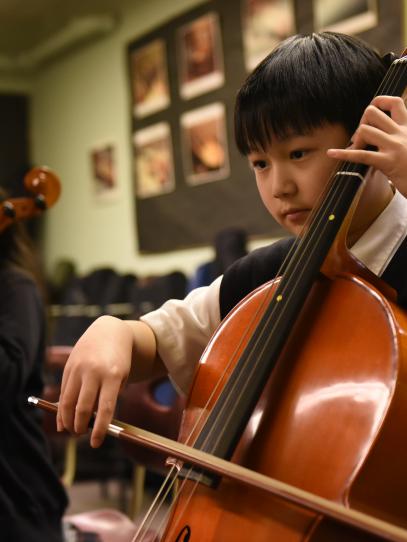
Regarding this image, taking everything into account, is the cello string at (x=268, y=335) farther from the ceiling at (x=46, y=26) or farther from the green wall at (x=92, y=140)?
the ceiling at (x=46, y=26)

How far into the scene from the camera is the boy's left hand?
24.9 inches

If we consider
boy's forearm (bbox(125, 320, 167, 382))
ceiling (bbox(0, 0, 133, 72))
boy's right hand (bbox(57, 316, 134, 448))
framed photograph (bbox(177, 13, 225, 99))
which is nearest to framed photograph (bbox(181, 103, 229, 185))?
framed photograph (bbox(177, 13, 225, 99))

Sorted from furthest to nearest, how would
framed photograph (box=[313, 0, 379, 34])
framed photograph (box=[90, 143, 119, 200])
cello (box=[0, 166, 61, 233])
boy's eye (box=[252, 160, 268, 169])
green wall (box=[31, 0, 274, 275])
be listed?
framed photograph (box=[90, 143, 119, 200]) < green wall (box=[31, 0, 274, 275]) < framed photograph (box=[313, 0, 379, 34]) < cello (box=[0, 166, 61, 233]) < boy's eye (box=[252, 160, 268, 169])

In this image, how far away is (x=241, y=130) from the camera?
2.65ft

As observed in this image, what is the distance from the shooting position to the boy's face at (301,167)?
2.43ft

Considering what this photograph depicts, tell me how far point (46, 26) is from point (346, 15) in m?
2.58

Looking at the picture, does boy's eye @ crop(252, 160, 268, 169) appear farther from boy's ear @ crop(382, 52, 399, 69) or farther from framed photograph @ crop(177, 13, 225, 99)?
framed photograph @ crop(177, 13, 225, 99)

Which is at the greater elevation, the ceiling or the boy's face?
the ceiling

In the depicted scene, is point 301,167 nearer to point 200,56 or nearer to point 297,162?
point 297,162

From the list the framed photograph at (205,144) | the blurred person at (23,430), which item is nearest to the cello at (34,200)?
the blurred person at (23,430)

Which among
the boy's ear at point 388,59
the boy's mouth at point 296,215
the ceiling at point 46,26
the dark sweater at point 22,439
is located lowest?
the dark sweater at point 22,439

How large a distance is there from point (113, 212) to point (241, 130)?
377cm

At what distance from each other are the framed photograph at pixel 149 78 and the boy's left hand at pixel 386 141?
3491 mm

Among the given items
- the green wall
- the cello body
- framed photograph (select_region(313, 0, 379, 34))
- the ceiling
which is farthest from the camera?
the ceiling
